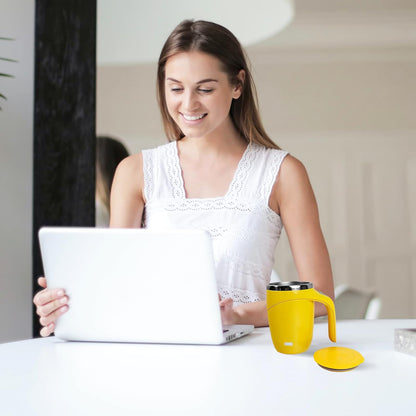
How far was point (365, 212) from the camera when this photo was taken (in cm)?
646

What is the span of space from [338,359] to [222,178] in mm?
949

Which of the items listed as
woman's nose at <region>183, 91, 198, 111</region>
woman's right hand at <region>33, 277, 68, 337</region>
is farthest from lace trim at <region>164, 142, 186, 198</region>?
woman's right hand at <region>33, 277, 68, 337</region>

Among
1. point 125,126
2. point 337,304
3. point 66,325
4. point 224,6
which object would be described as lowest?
point 337,304

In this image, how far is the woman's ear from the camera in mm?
1717

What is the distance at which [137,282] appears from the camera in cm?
105

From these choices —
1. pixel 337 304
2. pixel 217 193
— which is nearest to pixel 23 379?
pixel 217 193

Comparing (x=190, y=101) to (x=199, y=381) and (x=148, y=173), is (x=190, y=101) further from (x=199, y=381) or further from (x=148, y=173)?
(x=199, y=381)

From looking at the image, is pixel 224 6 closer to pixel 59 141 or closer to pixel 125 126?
pixel 125 126

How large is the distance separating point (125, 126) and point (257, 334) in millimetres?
5370

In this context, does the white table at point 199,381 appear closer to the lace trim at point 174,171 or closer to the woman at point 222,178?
the woman at point 222,178

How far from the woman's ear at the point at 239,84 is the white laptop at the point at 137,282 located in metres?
0.79

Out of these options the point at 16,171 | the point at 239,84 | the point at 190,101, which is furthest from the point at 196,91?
the point at 16,171

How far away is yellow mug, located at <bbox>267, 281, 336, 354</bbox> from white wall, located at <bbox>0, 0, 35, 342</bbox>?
1574 millimetres

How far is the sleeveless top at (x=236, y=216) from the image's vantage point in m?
1.66
